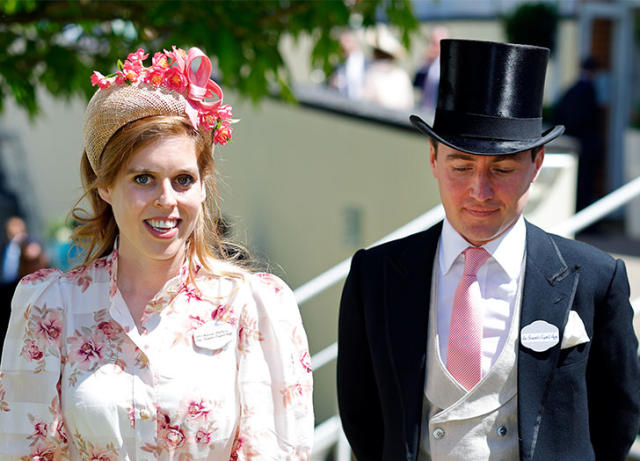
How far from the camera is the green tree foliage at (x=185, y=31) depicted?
413 cm

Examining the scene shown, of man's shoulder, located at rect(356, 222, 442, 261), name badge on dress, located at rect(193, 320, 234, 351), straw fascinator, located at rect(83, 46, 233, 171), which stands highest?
straw fascinator, located at rect(83, 46, 233, 171)

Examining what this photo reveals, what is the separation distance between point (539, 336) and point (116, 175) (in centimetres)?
119

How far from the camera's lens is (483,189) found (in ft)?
8.00

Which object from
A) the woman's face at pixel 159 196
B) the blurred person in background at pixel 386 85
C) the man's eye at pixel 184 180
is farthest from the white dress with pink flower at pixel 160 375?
the blurred person in background at pixel 386 85

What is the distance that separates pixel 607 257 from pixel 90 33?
2.95 m

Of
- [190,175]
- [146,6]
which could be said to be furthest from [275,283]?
[146,6]

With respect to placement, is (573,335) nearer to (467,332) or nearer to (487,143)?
(467,332)

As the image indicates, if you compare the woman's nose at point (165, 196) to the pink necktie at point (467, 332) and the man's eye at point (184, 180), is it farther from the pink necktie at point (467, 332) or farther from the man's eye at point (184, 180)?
the pink necktie at point (467, 332)

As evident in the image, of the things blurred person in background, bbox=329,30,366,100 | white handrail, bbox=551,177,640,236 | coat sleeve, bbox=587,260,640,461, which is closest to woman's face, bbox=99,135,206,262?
coat sleeve, bbox=587,260,640,461

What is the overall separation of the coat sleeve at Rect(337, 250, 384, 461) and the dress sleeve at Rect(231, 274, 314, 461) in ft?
1.26

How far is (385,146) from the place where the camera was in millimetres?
7770

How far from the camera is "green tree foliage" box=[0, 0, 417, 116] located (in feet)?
13.5

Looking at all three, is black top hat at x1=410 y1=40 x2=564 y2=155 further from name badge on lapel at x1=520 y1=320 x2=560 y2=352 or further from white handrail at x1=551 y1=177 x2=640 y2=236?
white handrail at x1=551 y1=177 x2=640 y2=236

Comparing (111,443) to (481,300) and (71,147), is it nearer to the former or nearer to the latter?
Result: (481,300)
